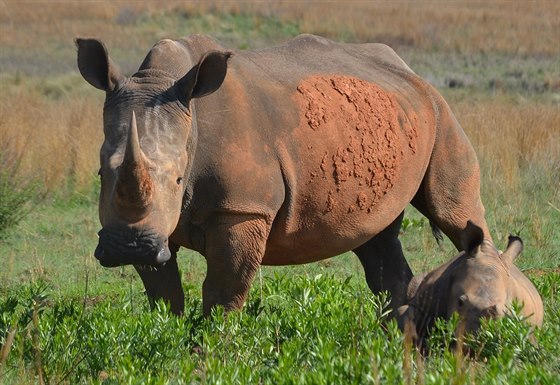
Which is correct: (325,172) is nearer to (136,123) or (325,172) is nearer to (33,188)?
(136,123)

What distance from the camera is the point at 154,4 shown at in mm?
44031

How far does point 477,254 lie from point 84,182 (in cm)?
724

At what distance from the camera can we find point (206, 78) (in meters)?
6.38

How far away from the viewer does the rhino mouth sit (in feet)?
19.3

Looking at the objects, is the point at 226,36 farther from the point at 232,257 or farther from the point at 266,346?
the point at 266,346

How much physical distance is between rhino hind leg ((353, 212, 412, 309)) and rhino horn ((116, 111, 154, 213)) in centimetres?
289

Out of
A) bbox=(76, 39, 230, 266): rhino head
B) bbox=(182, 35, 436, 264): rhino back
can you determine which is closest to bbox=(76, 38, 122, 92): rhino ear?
bbox=(76, 39, 230, 266): rhino head

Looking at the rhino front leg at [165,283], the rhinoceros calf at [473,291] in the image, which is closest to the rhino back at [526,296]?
the rhinoceros calf at [473,291]

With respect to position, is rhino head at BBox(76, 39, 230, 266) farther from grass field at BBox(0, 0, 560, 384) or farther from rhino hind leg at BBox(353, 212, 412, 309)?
rhino hind leg at BBox(353, 212, 412, 309)

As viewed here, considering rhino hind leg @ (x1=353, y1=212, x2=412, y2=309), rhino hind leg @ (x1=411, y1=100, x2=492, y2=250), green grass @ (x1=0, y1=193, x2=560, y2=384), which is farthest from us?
rhino hind leg @ (x1=353, y1=212, x2=412, y2=309)

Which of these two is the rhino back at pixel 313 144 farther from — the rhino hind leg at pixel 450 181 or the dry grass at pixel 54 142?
the dry grass at pixel 54 142

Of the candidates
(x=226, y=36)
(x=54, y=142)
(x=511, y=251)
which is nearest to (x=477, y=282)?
(x=511, y=251)

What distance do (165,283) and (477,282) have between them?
176 cm

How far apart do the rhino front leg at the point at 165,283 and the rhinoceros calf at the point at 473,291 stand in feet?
4.41
